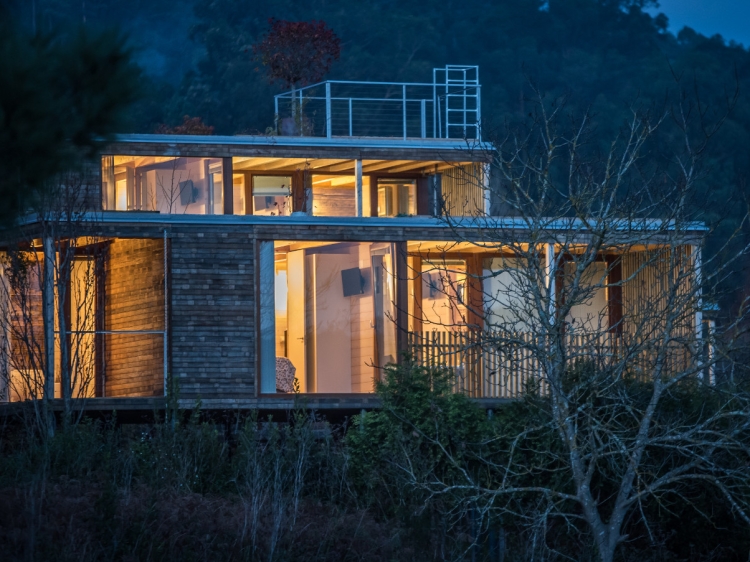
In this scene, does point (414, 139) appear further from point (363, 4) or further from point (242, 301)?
point (363, 4)

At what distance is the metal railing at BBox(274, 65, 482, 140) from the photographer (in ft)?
72.4

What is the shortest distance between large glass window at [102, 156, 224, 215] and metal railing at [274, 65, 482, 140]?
106 inches

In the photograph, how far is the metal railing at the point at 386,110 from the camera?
22078 mm

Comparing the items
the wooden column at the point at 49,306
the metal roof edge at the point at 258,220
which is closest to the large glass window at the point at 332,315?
the metal roof edge at the point at 258,220

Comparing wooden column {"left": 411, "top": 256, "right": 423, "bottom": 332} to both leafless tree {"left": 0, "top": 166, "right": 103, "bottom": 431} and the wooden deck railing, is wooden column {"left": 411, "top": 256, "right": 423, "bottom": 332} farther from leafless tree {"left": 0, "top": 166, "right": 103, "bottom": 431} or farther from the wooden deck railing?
leafless tree {"left": 0, "top": 166, "right": 103, "bottom": 431}

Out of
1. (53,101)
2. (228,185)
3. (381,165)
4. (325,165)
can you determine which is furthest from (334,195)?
(53,101)

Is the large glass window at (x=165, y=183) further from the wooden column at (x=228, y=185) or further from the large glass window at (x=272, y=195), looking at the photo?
the large glass window at (x=272, y=195)

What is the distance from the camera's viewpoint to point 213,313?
16984 millimetres

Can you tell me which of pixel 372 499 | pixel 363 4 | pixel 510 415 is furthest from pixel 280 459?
pixel 363 4

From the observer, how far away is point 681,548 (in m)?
14.1

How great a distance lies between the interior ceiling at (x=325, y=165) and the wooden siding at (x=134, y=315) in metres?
2.94

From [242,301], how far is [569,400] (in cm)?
595

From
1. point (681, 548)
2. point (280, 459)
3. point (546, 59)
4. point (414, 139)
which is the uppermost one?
point (546, 59)

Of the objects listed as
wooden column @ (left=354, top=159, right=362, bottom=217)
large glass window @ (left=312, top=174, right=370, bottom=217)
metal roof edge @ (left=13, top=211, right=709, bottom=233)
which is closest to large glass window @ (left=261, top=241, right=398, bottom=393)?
metal roof edge @ (left=13, top=211, right=709, bottom=233)
